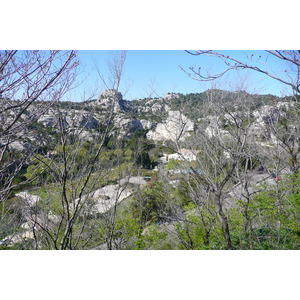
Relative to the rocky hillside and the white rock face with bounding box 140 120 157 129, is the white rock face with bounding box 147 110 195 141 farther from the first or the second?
the white rock face with bounding box 140 120 157 129

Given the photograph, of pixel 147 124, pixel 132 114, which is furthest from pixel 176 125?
pixel 147 124

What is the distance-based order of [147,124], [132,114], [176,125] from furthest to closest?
1. [147,124]
2. [176,125]
3. [132,114]

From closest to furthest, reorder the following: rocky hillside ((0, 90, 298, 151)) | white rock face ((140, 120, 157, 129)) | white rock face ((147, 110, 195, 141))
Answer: rocky hillside ((0, 90, 298, 151)) → white rock face ((147, 110, 195, 141)) → white rock face ((140, 120, 157, 129))

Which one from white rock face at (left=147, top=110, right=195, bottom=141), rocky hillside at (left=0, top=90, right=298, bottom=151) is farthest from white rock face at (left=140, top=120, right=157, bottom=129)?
white rock face at (left=147, top=110, right=195, bottom=141)

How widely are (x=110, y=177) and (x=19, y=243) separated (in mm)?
2671

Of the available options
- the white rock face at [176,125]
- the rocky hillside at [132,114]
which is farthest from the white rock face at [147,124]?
the white rock face at [176,125]

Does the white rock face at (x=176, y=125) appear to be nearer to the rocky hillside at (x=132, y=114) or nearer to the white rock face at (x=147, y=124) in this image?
the rocky hillside at (x=132, y=114)

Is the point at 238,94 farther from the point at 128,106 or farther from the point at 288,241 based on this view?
the point at 288,241

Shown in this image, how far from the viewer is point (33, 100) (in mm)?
1962

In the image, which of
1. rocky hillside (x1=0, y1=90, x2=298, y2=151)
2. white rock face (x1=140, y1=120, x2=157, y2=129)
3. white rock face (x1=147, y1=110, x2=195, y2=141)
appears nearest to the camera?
rocky hillside (x1=0, y1=90, x2=298, y2=151)

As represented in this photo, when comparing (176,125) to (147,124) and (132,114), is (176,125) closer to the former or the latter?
(132,114)

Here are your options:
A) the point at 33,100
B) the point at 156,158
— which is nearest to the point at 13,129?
the point at 33,100

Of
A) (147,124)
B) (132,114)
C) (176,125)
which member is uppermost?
(147,124)
